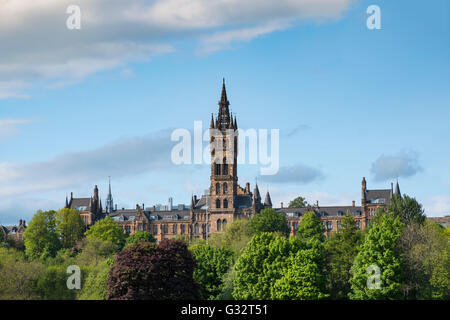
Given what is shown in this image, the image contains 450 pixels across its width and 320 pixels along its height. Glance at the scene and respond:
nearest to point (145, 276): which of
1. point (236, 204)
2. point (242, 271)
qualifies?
point (242, 271)

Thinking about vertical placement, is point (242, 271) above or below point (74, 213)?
below

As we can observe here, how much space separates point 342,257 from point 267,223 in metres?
70.0

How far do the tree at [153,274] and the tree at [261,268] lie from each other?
7808mm

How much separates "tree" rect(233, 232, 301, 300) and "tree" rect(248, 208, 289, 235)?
67.0m

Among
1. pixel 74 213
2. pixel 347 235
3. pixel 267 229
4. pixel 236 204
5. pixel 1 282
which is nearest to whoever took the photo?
pixel 1 282

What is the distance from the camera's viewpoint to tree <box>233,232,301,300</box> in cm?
8946

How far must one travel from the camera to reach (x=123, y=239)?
570 feet

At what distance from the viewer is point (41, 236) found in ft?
543

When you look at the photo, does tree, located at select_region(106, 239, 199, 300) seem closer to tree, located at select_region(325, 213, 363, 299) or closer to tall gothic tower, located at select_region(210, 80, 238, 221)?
tree, located at select_region(325, 213, 363, 299)

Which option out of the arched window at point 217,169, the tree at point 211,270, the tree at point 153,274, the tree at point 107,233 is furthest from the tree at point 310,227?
the tree at point 153,274

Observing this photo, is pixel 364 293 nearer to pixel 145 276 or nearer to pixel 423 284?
pixel 423 284

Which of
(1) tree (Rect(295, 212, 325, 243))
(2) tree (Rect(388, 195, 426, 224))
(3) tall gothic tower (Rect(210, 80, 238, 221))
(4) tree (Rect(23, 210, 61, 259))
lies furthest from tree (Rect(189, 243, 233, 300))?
(3) tall gothic tower (Rect(210, 80, 238, 221))

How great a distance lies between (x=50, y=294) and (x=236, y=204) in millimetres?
102016
